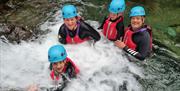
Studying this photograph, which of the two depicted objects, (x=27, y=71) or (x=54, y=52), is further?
(x=27, y=71)

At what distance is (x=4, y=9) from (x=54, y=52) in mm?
4183

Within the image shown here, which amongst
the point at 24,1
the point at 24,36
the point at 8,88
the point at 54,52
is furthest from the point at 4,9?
the point at 54,52

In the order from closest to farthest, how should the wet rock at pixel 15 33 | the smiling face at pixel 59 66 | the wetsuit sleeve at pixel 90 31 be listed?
the smiling face at pixel 59 66 < the wetsuit sleeve at pixel 90 31 < the wet rock at pixel 15 33

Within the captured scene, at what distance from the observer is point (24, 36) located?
8.14 meters

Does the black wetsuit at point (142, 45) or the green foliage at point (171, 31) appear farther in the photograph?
the green foliage at point (171, 31)

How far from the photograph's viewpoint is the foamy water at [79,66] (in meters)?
6.66

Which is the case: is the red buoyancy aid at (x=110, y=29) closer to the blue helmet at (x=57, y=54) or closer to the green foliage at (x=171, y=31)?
the blue helmet at (x=57, y=54)

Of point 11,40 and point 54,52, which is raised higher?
point 54,52

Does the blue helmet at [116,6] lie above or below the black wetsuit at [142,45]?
above

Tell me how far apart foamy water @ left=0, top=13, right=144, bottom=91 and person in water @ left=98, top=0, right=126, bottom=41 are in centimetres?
27

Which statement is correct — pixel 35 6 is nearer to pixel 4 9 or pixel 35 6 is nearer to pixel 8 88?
pixel 4 9

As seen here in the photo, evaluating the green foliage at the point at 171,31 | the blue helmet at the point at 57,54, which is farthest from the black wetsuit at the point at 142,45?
the green foliage at the point at 171,31

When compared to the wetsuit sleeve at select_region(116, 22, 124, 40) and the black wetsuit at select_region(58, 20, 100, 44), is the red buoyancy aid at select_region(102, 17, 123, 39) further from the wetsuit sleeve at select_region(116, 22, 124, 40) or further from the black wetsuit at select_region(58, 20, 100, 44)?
the black wetsuit at select_region(58, 20, 100, 44)

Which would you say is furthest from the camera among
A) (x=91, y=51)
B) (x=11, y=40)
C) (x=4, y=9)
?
(x=4, y=9)
